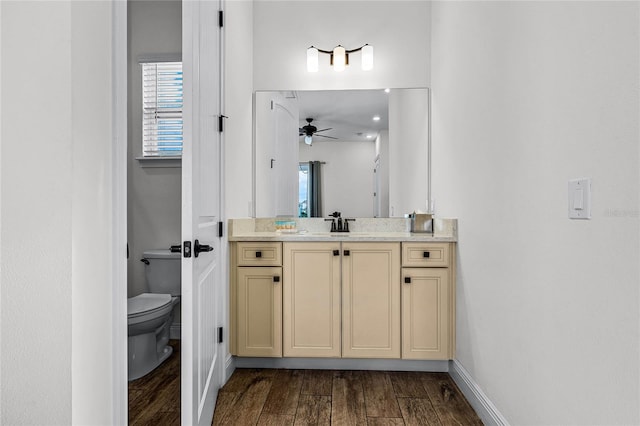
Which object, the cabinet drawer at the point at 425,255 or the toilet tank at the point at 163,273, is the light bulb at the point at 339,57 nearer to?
the cabinet drawer at the point at 425,255

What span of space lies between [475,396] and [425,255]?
2.71 feet

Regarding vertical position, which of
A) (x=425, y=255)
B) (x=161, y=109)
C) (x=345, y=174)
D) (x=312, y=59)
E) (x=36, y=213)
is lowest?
(x=425, y=255)

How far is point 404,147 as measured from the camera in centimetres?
297

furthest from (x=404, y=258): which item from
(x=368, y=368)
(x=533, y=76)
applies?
(x=533, y=76)

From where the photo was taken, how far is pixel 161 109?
3.05 metres

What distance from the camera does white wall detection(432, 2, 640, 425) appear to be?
3.15ft

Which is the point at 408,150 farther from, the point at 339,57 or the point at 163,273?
the point at 163,273

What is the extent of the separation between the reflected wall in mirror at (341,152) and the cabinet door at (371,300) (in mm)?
632

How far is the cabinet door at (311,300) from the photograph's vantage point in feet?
7.97

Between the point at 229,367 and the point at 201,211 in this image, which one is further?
the point at 229,367

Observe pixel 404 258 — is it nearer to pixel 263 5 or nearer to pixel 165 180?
pixel 165 180

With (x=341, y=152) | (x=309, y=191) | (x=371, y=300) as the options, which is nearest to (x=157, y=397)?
(x=371, y=300)

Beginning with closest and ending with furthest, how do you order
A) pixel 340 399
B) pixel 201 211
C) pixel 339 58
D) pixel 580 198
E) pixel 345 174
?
pixel 580 198, pixel 201 211, pixel 340 399, pixel 339 58, pixel 345 174

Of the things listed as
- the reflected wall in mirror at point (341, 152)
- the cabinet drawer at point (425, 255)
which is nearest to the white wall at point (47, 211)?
the cabinet drawer at point (425, 255)
